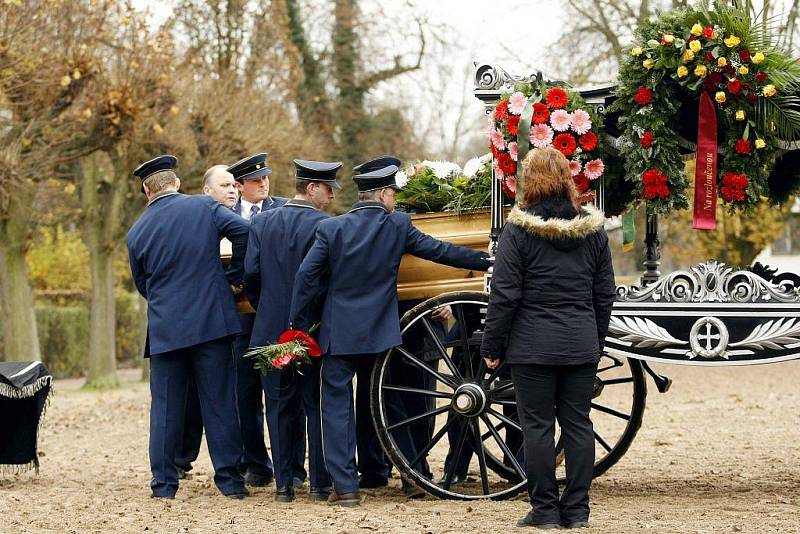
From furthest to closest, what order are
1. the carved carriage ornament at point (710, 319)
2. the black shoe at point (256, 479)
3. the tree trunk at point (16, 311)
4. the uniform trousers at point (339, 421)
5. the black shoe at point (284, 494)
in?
the tree trunk at point (16, 311), the black shoe at point (256, 479), the black shoe at point (284, 494), the uniform trousers at point (339, 421), the carved carriage ornament at point (710, 319)

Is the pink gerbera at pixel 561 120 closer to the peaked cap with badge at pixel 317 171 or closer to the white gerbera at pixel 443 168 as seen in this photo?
the white gerbera at pixel 443 168

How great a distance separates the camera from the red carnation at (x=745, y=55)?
247 inches

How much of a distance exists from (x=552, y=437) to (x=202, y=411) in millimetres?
2210

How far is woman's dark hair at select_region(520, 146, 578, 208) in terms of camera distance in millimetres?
5789

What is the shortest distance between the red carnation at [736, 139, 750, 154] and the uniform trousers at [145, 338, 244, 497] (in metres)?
2.98

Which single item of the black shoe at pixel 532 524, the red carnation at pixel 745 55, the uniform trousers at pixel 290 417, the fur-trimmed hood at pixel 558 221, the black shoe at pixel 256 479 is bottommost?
the black shoe at pixel 256 479

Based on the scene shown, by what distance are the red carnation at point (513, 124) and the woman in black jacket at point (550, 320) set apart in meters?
0.66

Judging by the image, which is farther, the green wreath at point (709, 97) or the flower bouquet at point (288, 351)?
the flower bouquet at point (288, 351)

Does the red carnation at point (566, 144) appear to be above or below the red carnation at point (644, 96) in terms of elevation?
below

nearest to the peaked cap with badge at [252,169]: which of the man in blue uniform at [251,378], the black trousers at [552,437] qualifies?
the man in blue uniform at [251,378]

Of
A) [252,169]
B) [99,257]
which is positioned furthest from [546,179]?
[99,257]

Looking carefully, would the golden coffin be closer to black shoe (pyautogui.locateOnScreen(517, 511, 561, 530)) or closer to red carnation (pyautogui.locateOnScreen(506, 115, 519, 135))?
red carnation (pyautogui.locateOnScreen(506, 115, 519, 135))

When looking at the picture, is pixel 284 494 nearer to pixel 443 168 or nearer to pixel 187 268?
pixel 187 268

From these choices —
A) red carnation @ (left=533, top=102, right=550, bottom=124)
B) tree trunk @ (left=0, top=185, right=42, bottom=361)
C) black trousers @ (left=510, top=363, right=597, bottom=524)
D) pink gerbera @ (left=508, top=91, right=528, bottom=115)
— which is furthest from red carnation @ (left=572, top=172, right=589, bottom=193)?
tree trunk @ (left=0, top=185, right=42, bottom=361)
